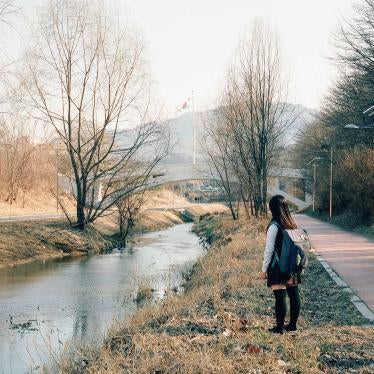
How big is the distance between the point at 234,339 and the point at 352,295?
3.90 metres

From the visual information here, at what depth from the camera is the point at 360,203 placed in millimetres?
29719

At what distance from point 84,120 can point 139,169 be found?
551cm

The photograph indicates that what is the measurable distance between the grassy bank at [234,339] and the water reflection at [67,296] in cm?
146

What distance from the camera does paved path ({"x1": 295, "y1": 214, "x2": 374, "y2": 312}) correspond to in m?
11.6

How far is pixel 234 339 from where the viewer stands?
7469 mm

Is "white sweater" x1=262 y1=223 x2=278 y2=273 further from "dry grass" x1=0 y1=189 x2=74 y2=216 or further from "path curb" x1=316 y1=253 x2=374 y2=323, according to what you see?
"dry grass" x1=0 y1=189 x2=74 y2=216

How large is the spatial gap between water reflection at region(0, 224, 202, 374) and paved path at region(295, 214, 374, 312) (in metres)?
4.29

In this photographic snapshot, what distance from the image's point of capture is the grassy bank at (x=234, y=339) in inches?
254

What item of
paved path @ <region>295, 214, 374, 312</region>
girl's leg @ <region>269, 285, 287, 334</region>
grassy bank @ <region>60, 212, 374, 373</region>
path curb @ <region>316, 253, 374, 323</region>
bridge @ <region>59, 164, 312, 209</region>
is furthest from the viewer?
bridge @ <region>59, 164, 312, 209</region>

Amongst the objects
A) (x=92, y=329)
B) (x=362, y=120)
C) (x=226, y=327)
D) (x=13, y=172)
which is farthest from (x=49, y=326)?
(x=13, y=172)

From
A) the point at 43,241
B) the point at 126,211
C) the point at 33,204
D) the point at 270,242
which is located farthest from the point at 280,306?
the point at 33,204

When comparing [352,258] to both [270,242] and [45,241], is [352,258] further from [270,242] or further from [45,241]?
[45,241]

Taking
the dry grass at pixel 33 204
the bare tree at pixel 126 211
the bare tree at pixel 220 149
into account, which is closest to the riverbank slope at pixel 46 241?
the bare tree at pixel 126 211

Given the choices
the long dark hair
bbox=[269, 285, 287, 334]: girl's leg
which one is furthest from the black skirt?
the long dark hair
